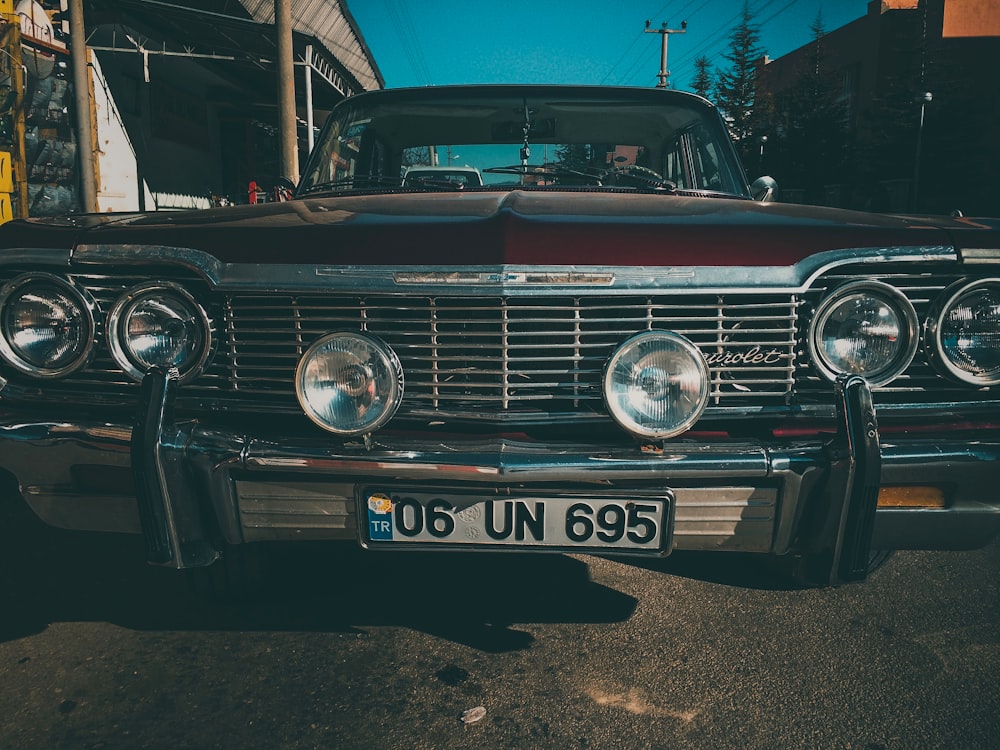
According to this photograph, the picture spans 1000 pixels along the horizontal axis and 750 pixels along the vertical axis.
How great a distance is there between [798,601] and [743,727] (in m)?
0.81

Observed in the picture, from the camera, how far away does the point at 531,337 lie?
2.08 metres

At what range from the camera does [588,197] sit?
107 inches

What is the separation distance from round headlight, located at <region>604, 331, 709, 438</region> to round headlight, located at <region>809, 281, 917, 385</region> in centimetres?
34

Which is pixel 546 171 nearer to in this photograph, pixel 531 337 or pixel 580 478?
pixel 531 337

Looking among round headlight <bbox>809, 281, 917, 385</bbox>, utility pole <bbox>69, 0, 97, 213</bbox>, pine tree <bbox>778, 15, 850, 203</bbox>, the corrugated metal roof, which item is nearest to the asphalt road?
round headlight <bbox>809, 281, 917, 385</bbox>

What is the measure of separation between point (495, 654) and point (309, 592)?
70cm

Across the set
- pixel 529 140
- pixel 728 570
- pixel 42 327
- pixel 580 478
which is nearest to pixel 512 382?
pixel 580 478

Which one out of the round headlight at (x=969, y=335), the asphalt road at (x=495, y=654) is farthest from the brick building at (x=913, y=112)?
the round headlight at (x=969, y=335)

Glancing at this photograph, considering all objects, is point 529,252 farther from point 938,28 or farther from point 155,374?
point 938,28

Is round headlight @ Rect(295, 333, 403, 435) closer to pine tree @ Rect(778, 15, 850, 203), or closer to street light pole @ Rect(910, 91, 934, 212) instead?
street light pole @ Rect(910, 91, 934, 212)

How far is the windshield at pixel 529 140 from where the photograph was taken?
3.27 m

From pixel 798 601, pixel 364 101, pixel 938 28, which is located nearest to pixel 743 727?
pixel 798 601

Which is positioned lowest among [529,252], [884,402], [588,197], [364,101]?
[884,402]

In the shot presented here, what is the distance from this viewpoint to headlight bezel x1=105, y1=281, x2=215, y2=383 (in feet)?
7.00
